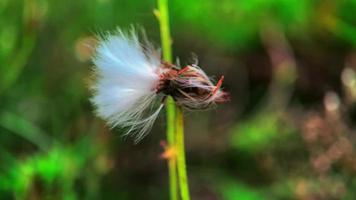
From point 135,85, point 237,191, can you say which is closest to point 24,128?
point 237,191

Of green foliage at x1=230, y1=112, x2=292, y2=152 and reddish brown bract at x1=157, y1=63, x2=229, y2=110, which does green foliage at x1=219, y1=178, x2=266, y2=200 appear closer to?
green foliage at x1=230, y1=112, x2=292, y2=152

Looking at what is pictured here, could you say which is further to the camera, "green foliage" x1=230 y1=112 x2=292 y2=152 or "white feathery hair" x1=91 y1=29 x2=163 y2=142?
"green foliage" x1=230 y1=112 x2=292 y2=152

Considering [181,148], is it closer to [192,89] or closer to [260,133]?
[192,89]

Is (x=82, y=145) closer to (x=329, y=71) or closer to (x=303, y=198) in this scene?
(x=303, y=198)

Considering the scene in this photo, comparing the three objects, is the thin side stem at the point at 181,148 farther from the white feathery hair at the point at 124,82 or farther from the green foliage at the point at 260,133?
the green foliage at the point at 260,133

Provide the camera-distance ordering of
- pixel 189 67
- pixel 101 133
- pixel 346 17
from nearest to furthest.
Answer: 1. pixel 189 67
2. pixel 101 133
3. pixel 346 17

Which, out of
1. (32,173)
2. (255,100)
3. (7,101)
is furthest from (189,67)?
(255,100)

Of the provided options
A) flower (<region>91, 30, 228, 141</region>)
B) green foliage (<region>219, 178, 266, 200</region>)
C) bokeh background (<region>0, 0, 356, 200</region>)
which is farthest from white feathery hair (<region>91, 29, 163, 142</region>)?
green foliage (<region>219, 178, 266, 200</region>)
